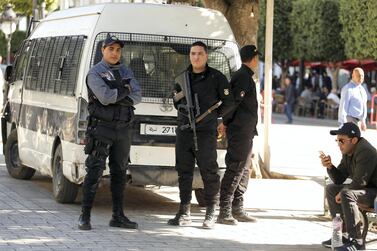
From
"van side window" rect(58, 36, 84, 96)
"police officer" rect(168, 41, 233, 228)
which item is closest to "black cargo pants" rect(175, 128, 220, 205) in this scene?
"police officer" rect(168, 41, 233, 228)

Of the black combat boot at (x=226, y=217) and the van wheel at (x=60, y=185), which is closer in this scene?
the black combat boot at (x=226, y=217)

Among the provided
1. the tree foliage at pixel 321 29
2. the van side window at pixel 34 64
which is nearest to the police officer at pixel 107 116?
the van side window at pixel 34 64

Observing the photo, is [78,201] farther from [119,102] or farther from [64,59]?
[119,102]

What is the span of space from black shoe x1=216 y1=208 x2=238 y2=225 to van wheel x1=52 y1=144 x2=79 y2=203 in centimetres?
206

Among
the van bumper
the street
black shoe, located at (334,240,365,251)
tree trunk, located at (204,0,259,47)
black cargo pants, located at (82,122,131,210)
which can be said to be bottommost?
the street

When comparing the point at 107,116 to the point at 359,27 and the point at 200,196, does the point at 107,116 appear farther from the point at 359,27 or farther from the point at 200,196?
the point at 359,27

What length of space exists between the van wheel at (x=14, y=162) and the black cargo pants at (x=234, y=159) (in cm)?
491

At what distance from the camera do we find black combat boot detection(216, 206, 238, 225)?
1082 centimetres

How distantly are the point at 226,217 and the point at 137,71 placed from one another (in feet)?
6.75

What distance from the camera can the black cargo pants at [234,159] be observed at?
10.7 m

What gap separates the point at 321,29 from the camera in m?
50.2

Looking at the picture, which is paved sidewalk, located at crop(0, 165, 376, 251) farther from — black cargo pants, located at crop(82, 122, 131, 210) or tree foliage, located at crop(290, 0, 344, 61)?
tree foliage, located at crop(290, 0, 344, 61)

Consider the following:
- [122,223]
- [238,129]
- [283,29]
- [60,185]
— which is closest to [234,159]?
[238,129]

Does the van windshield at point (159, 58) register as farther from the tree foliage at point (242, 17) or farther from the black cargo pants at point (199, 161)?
the tree foliage at point (242, 17)
